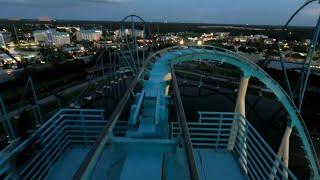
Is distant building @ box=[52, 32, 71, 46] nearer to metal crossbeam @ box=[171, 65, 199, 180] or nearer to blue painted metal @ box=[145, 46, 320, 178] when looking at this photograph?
blue painted metal @ box=[145, 46, 320, 178]

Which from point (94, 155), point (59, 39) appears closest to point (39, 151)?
point (94, 155)

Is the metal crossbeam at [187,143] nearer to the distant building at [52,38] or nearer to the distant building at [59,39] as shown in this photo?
the distant building at [52,38]

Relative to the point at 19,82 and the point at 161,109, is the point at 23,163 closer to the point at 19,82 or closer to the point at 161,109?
the point at 161,109

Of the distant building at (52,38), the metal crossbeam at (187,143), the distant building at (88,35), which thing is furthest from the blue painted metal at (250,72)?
the distant building at (88,35)

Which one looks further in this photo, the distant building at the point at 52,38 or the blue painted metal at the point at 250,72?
the distant building at the point at 52,38

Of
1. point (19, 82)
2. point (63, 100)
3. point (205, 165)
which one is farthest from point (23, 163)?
point (19, 82)

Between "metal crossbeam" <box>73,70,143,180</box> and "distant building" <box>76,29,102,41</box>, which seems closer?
"metal crossbeam" <box>73,70,143,180</box>

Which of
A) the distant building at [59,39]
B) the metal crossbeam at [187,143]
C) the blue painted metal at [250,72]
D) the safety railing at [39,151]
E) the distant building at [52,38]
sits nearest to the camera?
the metal crossbeam at [187,143]

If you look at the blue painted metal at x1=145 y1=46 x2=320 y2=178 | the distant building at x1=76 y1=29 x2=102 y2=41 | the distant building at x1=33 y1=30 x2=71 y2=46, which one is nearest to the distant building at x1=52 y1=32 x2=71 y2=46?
the distant building at x1=33 y1=30 x2=71 y2=46
